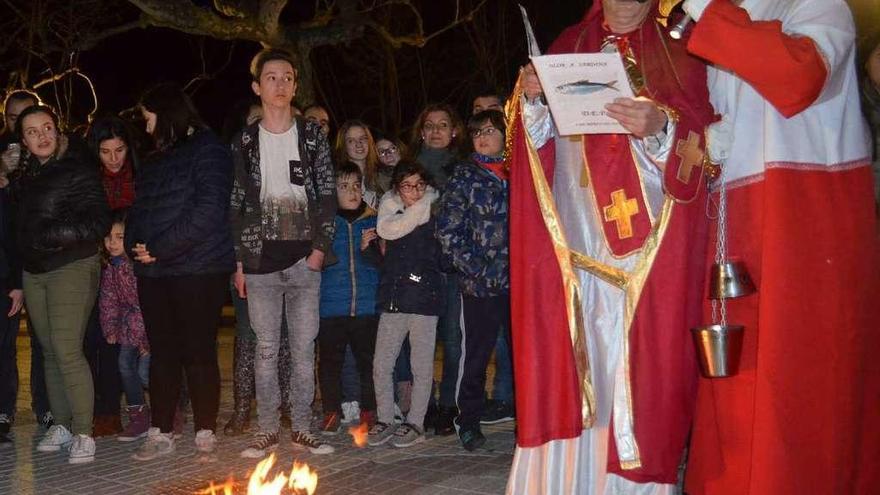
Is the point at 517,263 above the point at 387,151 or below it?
below

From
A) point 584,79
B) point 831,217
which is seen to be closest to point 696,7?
point 584,79

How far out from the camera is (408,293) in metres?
6.66

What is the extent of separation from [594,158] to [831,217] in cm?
111

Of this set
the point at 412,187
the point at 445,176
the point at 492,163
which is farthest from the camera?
the point at 445,176

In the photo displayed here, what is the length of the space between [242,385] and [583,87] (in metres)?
3.96

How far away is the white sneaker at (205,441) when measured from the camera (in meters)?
6.25

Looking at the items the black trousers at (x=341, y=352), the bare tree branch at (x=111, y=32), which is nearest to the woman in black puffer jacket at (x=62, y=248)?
the black trousers at (x=341, y=352)

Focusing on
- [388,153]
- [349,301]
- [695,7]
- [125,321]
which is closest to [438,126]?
[388,153]

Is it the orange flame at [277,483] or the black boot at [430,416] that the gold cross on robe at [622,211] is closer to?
the orange flame at [277,483]

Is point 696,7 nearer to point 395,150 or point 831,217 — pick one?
point 831,217

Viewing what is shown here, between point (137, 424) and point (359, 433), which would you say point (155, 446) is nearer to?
point (137, 424)

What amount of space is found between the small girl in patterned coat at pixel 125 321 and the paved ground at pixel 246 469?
32cm

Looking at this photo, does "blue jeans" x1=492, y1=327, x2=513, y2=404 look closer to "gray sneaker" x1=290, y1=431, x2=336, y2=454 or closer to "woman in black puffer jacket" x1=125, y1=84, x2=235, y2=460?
"gray sneaker" x1=290, y1=431, x2=336, y2=454

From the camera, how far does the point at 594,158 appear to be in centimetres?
433
